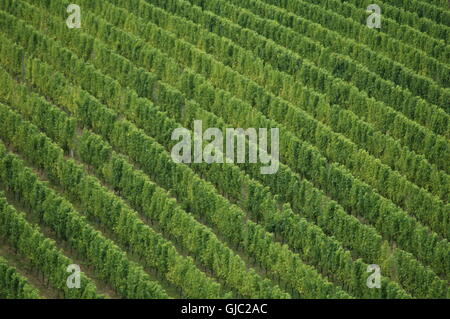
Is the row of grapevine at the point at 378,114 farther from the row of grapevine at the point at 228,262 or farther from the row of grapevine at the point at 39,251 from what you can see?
the row of grapevine at the point at 39,251

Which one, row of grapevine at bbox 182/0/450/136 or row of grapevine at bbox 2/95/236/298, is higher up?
row of grapevine at bbox 182/0/450/136

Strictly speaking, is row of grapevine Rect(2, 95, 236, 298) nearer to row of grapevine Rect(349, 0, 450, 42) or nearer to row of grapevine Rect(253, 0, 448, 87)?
row of grapevine Rect(253, 0, 448, 87)

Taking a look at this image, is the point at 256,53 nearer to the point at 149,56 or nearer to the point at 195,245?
the point at 149,56

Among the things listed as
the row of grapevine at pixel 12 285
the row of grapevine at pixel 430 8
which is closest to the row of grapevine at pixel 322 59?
the row of grapevine at pixel 430 8

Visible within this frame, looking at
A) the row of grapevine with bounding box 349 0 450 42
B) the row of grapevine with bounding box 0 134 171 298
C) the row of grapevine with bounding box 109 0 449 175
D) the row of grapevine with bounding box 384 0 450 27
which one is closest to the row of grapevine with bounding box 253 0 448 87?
the row of grapevine with bounding box 349 0 450 42

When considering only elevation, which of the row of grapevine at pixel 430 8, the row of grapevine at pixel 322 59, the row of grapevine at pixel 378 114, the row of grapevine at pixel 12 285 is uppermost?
the row of grapevine at pixel 430 8

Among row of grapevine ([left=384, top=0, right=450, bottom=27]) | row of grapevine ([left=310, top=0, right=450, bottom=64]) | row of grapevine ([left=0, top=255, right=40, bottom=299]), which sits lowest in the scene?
row of grapevine ([left=0, top=255, right=40, bottom=299])
